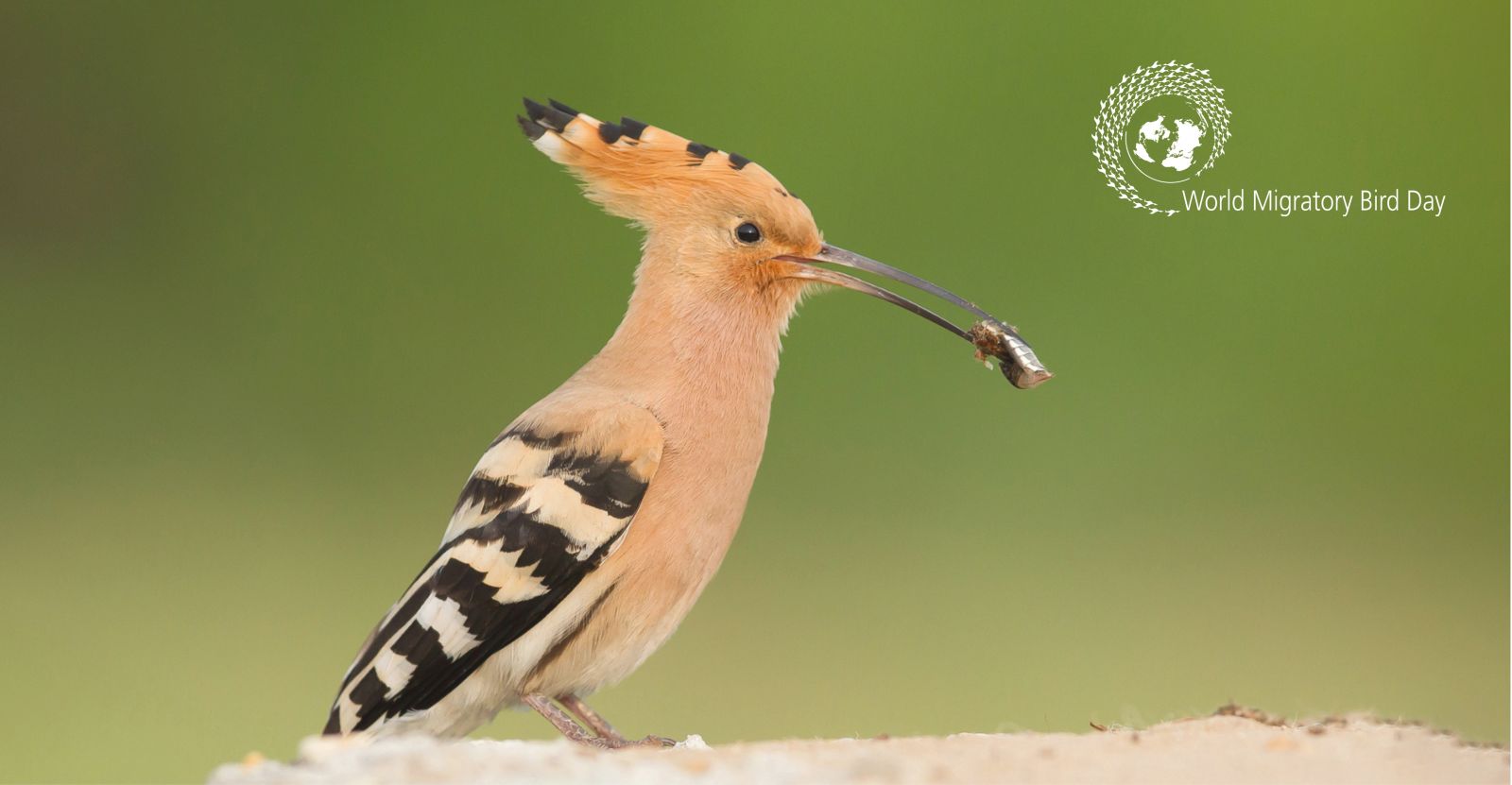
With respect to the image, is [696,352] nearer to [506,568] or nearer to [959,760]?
[506,568]

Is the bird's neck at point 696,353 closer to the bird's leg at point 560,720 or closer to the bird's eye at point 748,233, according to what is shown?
the bird's eye at point 748,233

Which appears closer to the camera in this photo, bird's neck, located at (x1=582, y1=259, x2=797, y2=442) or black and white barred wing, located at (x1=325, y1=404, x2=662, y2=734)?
black and white barred wing, located at (x1=325, y1=404, x2=662, y2=734)

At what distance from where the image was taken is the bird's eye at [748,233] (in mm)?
1746

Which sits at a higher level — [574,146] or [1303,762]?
[574,146]

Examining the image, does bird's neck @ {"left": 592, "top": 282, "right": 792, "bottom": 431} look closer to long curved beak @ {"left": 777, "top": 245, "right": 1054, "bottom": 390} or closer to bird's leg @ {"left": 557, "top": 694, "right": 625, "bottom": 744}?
long curved beak @ {"left": 777, "top": 245, "right": 1054, "bottom": 390}

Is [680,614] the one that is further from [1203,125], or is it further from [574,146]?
[1203,125]

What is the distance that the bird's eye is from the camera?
68.7 inches

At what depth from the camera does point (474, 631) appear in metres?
1.50

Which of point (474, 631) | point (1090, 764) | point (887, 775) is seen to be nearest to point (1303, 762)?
point (1090, 764)

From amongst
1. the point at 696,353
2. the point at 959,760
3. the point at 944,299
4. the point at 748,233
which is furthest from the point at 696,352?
the point at 959,760

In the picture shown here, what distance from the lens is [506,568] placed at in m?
1.51

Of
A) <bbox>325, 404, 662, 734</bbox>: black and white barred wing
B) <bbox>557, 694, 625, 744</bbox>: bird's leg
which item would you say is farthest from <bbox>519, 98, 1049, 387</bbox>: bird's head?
<bbox>557, 694, 625, 744</bbox>: bird's leg

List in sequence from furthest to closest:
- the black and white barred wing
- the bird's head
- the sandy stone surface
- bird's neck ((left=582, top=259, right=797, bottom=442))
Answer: the bird's head → bird's neck ((left=582, top=259, right=797, bottom=442)) → the black and white barred wing → the sandy stone surface

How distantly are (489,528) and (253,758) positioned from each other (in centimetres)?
34
